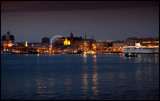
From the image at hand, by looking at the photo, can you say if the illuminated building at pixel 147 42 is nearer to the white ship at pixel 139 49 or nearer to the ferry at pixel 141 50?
the white ship at pixel 139 49

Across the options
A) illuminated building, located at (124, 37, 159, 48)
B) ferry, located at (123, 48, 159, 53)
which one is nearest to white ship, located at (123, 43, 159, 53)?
ferry, located at (123, 48, 159, 53)

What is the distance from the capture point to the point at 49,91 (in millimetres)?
18359

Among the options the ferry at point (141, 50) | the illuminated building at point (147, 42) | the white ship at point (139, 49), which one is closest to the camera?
the ferry at point (141, 50)

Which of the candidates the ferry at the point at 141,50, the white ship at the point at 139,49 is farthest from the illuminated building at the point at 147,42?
the ferry at the point at 141,50

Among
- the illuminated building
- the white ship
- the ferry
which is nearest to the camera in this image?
the ferry

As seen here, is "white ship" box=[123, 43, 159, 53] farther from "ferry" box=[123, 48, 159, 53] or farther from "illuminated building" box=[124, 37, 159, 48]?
"illuminated building" box=[124, 37, 159, 48]

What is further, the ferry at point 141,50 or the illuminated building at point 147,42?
the illuminated building at point 147,42

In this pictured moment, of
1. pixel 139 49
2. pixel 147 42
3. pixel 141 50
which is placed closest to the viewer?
pixel 139 49

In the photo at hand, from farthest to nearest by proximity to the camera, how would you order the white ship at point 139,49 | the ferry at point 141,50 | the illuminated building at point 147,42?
the illuminated building at point 147,42 < the white ship at point 139,49 < the ferry at point 141,50

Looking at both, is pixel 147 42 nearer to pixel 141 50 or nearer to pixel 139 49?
pixel 141 50

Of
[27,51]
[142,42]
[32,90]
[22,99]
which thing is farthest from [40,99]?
[27,51]

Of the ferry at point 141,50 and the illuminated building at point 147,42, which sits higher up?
the illuminated building at point 147,42

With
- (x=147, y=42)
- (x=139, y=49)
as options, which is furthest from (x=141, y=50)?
(x=147, y=42)

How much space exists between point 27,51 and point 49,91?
17624cm
